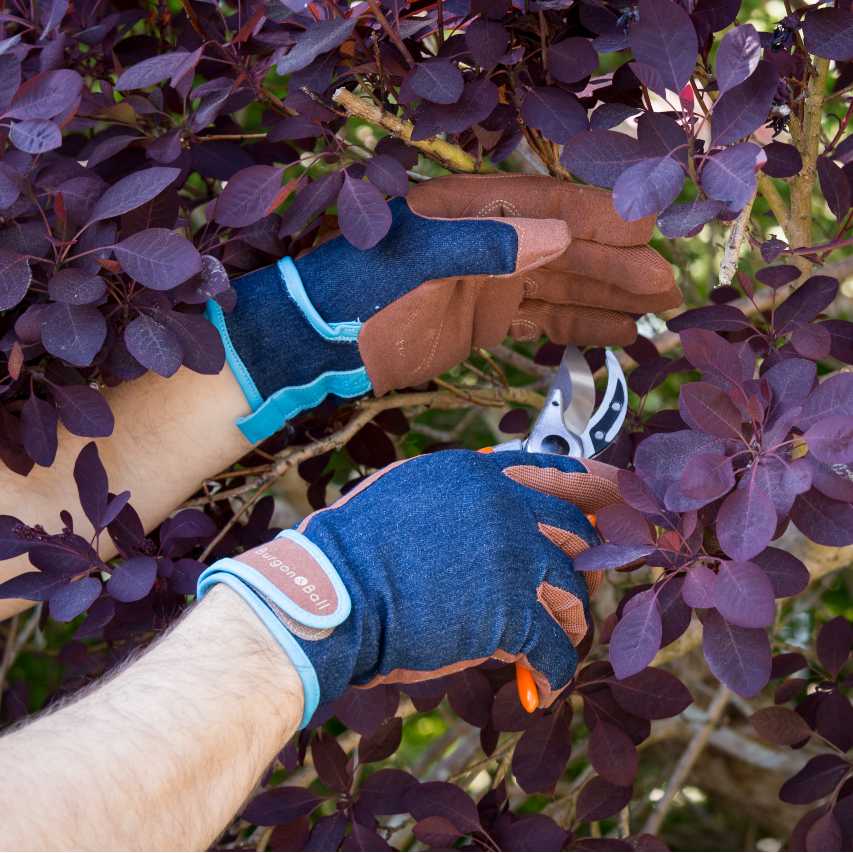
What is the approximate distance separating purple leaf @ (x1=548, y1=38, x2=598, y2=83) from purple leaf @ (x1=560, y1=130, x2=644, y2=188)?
0.18 meters

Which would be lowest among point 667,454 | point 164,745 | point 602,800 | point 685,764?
point 685,764

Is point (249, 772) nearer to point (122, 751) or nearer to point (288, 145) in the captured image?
point (122, 751)

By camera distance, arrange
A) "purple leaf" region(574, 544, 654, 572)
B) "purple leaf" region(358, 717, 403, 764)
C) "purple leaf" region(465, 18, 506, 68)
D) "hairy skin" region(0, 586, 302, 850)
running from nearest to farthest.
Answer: "hairy skin" region(0, 586, 302, 850) < "purple leaf" region(574, 544, 654, 572) < "purple leaf" region(465, 18, 506, 68) < "purple leaf" region(358, 717, 403, 764)

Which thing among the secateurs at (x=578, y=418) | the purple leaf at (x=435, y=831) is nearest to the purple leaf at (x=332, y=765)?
the purple leaf at (x=435, y=831)

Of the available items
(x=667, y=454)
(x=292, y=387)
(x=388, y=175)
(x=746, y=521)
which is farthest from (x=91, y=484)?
(x=746, y=521)

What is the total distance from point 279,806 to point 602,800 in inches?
23.7

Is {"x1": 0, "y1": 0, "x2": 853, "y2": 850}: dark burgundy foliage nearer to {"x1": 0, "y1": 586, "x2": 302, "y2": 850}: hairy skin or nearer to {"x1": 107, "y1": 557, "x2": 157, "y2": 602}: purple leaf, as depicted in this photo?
{"x1": 107, "y1": 557, "x2": 157, "y2": 602}: purple leaf

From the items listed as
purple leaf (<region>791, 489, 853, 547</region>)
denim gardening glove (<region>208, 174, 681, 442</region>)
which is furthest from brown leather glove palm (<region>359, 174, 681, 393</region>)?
purple leaf (<region>791, 489, 853, 547</region>)

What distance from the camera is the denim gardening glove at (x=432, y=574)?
1.53m

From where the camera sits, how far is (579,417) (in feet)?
6.33

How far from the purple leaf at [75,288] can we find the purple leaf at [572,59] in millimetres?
747

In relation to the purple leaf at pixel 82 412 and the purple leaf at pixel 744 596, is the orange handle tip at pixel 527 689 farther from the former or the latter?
the purple leaf at pixel 82 412

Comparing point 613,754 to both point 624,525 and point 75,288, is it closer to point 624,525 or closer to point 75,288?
point 624,525

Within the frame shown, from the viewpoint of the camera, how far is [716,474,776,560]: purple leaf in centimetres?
128
